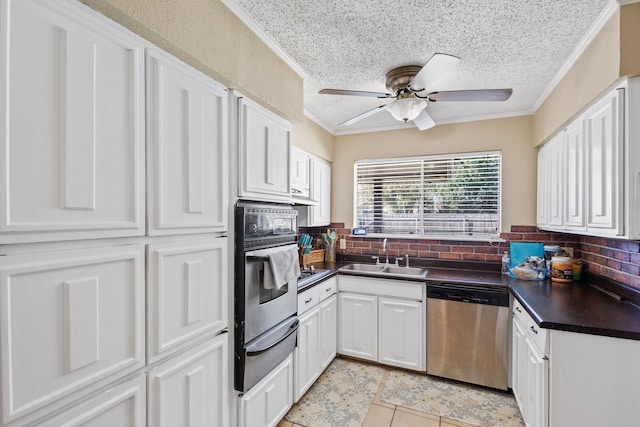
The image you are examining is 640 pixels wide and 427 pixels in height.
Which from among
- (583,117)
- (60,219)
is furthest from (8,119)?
(583,117)

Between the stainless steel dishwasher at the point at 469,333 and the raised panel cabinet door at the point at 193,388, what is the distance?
1837 millimetres

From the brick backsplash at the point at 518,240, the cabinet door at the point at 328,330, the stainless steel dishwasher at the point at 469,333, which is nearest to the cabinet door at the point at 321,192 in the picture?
the brick backsplash at the point at 518,240

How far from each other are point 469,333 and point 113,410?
2485 millimetres

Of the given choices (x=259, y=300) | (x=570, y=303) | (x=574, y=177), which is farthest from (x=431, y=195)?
(x=259, y=300)

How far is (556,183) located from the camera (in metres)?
2.39

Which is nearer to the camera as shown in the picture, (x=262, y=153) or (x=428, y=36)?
(x=428, y=36)

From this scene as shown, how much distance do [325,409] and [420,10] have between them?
261 cm

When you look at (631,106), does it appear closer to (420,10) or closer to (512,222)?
(420,10)

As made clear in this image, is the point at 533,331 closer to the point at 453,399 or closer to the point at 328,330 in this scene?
the point at 453,399

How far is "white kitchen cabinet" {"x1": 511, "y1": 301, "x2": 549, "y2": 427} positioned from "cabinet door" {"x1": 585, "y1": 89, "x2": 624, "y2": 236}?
0.67 m

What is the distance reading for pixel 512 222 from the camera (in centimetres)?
305

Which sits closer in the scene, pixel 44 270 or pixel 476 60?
pixel 44 270

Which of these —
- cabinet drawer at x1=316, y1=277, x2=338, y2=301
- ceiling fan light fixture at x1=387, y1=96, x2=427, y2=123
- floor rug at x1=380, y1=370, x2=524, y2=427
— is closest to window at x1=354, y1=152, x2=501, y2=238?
cabinet drawer at x1=316, y1=277, x2=338, y2=301

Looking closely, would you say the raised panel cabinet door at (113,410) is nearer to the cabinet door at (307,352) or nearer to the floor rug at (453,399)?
the cabinet door at (307,352)
